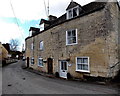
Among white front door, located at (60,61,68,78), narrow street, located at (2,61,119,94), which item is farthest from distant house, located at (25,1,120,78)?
narrow street, located at (2,61,119,94)

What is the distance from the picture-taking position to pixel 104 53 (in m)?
10.5

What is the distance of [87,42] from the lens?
11852 mm

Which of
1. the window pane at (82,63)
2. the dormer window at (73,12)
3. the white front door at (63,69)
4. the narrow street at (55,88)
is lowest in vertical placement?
the narrow street at (55,88)

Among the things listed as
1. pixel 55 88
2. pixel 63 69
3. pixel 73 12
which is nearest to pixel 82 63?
pixel 63 69

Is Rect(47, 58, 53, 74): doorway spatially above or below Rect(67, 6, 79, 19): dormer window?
below

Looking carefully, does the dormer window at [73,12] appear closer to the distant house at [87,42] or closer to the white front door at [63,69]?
the distant house at [87,42]

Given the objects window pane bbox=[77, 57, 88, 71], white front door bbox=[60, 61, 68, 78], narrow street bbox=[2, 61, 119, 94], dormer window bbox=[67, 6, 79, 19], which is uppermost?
dormer window bbox=[67, 6, 79, 19]

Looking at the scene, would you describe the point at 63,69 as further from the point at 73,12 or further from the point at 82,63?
the point at 73,12

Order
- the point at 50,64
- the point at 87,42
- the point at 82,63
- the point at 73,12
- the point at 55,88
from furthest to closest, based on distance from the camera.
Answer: the point at 50,64
the point at 73,12
the point at 82,63
the point at 87,42
the point at 55,88

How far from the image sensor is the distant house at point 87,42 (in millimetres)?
10680

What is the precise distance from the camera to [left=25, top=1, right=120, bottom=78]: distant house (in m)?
10.7

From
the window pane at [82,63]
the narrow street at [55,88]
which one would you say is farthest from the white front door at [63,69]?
the narrow street at [55,88]

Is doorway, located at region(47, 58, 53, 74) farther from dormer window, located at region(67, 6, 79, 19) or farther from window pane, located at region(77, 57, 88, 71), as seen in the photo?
dormer window, located at region(67, 6, 79, 19)

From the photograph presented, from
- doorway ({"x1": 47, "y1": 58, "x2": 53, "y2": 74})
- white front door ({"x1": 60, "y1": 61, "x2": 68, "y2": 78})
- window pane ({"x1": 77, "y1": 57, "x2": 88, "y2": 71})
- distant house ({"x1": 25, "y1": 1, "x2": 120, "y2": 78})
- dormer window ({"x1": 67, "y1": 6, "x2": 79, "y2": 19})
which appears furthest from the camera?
doorway ({"x1": 47, "y1": 58, "x2": 53, "y2": 74})
